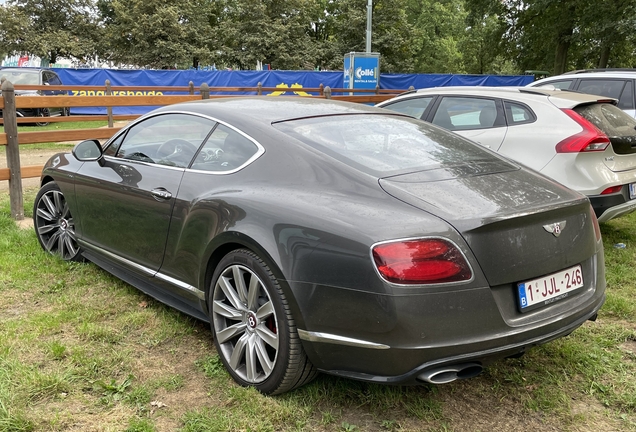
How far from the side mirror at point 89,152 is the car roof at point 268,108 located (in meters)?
0.61

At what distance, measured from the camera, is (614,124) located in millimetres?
5051

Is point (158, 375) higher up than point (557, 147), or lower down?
lower down

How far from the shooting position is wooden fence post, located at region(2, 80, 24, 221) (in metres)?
5.85

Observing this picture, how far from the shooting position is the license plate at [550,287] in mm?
2375

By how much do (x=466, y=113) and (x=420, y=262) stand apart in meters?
4.07

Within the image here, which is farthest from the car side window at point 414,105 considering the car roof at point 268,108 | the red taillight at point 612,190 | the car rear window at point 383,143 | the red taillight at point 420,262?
the red taillight at point 420,262

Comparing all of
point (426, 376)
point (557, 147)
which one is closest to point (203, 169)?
point (426, 376)

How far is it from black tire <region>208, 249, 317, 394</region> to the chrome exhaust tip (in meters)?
0.59

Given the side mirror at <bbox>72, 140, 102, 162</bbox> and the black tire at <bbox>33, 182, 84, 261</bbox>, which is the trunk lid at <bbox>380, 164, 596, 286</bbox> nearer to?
the side mirror at <bbox>72, 140, 102, 162</bbox>

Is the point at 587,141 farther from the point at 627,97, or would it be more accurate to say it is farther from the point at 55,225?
the point at 55,225

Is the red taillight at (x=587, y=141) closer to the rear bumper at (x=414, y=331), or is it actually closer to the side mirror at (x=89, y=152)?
the rear bumper at (x=414, y=331)

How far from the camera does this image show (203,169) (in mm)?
3146

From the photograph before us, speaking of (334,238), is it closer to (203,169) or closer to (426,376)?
(426,376)

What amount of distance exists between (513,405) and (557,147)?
2.95 m
